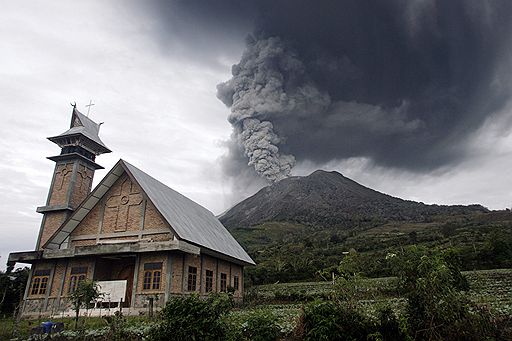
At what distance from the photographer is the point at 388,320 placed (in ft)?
25.6

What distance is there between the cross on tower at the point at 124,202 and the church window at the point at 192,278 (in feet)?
13.2

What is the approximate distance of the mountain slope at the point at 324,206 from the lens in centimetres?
8869

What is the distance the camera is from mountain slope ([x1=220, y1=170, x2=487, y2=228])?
88688 millimetres

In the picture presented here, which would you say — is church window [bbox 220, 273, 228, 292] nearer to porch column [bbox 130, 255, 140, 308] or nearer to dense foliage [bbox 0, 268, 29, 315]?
porch column [bbox 130, 255, 140, 308]

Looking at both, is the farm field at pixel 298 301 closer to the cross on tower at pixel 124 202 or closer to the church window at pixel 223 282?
the church window at pixel 223 282

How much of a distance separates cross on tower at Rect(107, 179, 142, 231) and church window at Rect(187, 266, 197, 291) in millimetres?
4029

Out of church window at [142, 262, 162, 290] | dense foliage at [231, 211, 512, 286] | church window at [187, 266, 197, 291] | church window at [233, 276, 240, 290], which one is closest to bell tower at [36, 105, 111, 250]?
church window at [142, 262, 162, 290]

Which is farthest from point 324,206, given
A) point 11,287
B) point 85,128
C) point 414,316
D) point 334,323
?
point 334,323

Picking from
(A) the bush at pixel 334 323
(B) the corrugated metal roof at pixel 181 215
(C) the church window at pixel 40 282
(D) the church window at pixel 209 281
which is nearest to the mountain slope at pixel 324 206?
(B) the corrugated metal roof at pixel 181 215

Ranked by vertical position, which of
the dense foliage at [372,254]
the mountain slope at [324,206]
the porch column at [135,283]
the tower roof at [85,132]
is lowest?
the porch column at [135,283]

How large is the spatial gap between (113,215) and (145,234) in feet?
8.32

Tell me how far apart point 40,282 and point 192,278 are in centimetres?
815

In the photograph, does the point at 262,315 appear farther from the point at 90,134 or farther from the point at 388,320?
the point at 90,134

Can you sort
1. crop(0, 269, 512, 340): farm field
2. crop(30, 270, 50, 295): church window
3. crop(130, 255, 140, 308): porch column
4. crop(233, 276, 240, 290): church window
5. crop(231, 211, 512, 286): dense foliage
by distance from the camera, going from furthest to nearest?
crop(231, 211, 512, 286): dense foliage → crop(233, 276, 240, 290): church window → crop(30, 270, 50, 295): church window → crop(130, 255, 140, 308): porch column → crop(0, 269, 512, 340): farm field
